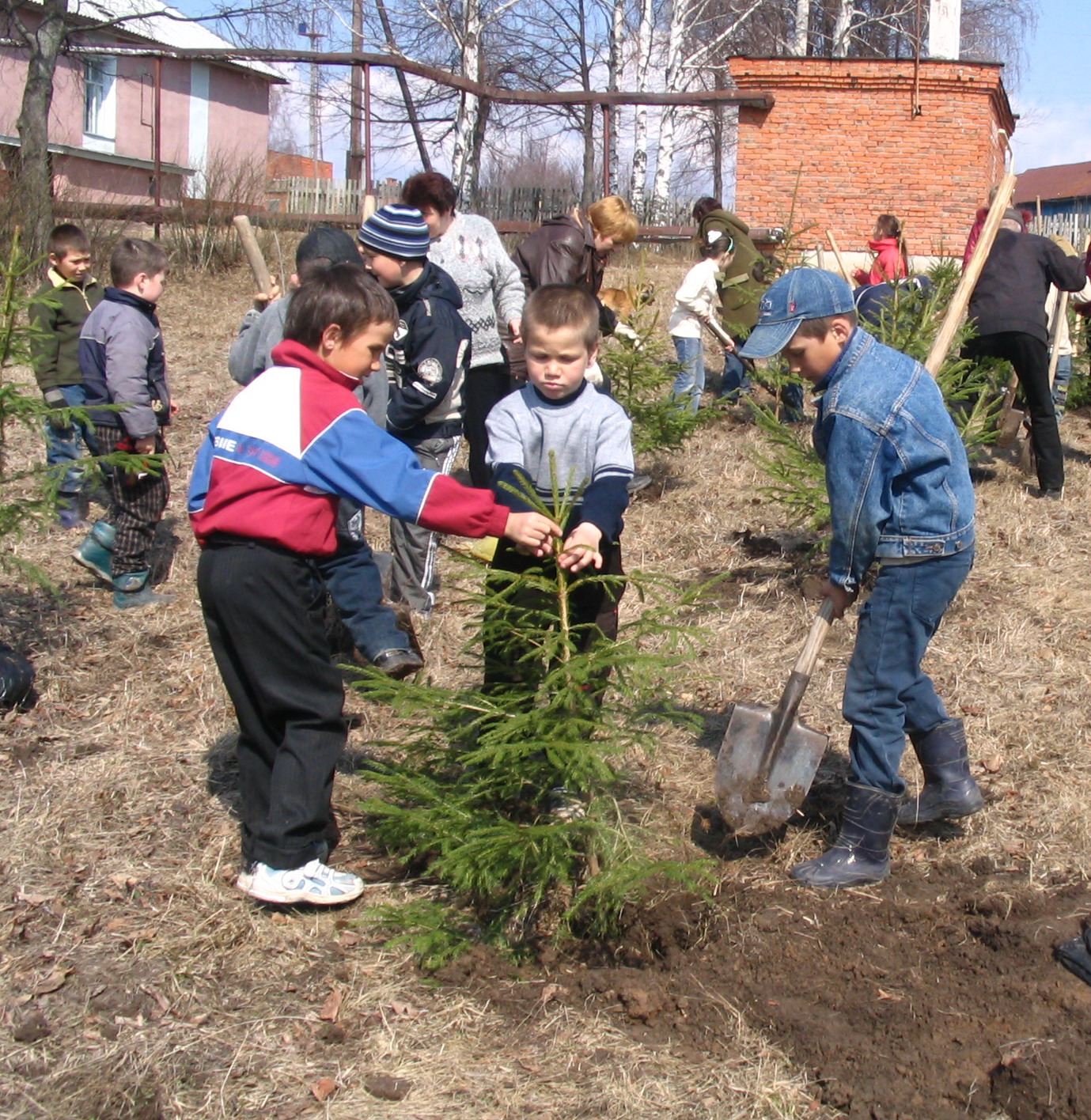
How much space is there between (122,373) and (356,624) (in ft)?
7.93

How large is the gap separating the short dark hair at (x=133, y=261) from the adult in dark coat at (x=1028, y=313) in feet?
17.0

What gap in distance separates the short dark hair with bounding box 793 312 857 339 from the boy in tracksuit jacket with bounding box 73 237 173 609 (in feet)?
11.6

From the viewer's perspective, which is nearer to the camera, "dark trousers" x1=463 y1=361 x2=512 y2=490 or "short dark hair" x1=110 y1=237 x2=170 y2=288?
"short dark hair" x1=110 y1=237 x2=170 y2=288

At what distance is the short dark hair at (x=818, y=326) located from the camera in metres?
3.38

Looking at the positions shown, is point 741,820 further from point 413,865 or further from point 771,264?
point 771,264

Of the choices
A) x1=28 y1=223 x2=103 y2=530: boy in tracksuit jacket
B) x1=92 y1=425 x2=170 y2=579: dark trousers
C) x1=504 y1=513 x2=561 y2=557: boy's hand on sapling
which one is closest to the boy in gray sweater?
x1=504 y1=513 x2=561 y2=557: boy's hand on sapling

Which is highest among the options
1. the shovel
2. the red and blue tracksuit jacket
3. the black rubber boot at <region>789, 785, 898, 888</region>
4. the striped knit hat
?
the striped knit hat

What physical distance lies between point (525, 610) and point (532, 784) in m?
0.56

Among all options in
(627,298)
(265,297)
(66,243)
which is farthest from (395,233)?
(627,298)

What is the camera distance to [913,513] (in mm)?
3439

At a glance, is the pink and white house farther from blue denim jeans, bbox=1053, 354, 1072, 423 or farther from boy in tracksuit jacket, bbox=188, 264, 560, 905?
boy in tracksuit jacket, bbox=188, 264, 560, 905

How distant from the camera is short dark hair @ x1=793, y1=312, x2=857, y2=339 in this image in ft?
11.1

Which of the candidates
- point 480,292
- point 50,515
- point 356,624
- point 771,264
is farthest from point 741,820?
point 771,264

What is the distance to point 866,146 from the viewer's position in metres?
18.8
